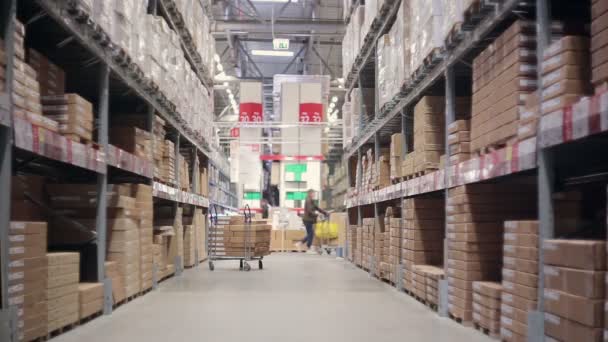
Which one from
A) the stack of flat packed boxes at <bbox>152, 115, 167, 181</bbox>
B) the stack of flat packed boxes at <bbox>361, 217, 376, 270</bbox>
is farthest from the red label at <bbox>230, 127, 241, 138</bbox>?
the stack of flat packed boxes at <bbox>152, 115, 167, 181</bbox>

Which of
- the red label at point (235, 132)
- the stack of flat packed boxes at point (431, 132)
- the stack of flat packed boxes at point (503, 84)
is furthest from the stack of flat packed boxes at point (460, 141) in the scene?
the red label at point (235, 132)

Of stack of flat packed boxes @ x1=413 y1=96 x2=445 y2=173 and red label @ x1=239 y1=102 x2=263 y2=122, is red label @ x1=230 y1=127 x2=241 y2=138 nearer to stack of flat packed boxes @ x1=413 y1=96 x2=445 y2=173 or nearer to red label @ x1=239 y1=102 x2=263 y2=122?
red label @ x1=239 y1=102 x2=263 y2=122

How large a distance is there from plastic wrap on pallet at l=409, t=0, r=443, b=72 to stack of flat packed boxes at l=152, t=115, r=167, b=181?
3648 millimetres

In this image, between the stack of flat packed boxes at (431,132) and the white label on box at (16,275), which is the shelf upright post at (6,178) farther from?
the stack of flat packed boxes at (431,132)

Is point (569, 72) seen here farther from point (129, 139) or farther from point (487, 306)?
point (129, 139)

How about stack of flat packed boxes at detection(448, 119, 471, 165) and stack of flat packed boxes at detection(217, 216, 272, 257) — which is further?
stack of flat packed boxes at detection(217, 216, 272, 257)

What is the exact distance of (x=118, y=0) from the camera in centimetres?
615

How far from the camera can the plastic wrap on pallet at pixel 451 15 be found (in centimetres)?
519

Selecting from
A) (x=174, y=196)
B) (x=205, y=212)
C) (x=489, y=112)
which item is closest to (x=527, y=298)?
(x=489, y=112)

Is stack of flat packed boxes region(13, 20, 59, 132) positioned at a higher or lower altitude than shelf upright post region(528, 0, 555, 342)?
higher

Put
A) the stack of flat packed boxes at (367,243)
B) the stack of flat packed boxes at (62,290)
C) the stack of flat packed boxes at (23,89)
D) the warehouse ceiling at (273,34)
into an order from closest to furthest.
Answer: the stack of flat packed boxes at (23,89) < the stack of flat packed boxes at (62,290) < the stack of flat packed boxes at (367,243) < the warehouse ceiling at (273,34)

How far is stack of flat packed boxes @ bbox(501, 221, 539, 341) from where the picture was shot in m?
4.01

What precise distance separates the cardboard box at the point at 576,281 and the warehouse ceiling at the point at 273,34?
48.5 feet

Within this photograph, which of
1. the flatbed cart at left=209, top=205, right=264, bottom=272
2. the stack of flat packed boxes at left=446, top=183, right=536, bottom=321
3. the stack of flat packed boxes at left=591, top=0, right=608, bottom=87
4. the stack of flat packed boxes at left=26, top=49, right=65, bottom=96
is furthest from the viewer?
the flatbed cart at left=209, top=205, right=264, bottom=272
